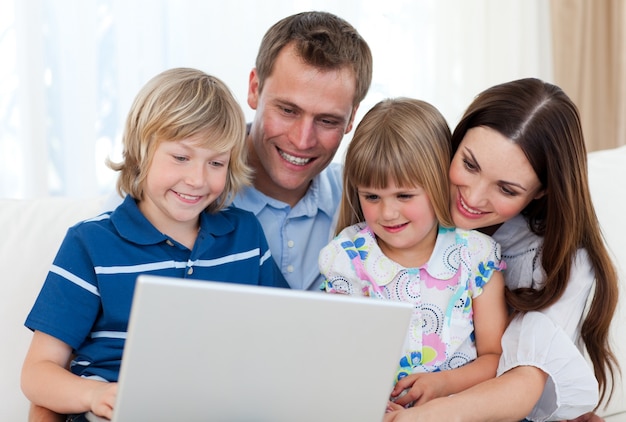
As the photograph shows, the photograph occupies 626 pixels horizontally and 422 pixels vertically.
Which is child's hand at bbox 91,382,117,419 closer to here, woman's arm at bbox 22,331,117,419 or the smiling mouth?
woman's arm at bbox 22,331,117,419

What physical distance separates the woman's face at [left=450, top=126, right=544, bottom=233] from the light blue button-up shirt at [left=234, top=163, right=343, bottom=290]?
41cm

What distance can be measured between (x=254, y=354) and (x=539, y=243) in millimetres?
833

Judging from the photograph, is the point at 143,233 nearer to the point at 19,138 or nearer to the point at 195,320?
the point at 195,320

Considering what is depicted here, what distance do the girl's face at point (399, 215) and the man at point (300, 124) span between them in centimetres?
29

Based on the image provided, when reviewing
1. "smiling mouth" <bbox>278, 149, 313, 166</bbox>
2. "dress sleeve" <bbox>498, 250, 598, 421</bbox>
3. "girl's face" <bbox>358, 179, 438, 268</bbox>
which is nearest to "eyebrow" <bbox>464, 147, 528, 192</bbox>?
"girl's face" <bbox>358, 179, 438, 268</bbox>

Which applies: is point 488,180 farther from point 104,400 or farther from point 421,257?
point 104,400

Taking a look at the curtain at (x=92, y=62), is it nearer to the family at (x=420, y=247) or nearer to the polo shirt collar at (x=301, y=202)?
the polo shirt collar at (x=301, y=202)

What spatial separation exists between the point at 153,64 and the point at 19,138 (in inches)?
19.3

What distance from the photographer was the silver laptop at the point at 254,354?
104 cm

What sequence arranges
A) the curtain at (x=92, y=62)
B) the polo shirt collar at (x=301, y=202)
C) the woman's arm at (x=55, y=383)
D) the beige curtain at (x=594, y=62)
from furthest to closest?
the beige curtain at (x=594, y=62), the curtain at (x=92, y=62), the polo shirt collar at (x=301, y=202), the woman's arm at (x=55, y=383)

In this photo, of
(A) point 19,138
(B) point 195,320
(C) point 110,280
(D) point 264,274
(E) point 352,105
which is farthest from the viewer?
(A) point 19,138

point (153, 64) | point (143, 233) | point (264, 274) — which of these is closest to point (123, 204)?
point (143, 233)

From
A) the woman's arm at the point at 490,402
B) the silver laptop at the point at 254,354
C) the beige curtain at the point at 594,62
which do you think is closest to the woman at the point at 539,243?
the woman's arm at the point at 490,402

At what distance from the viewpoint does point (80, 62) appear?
2.64 meters
